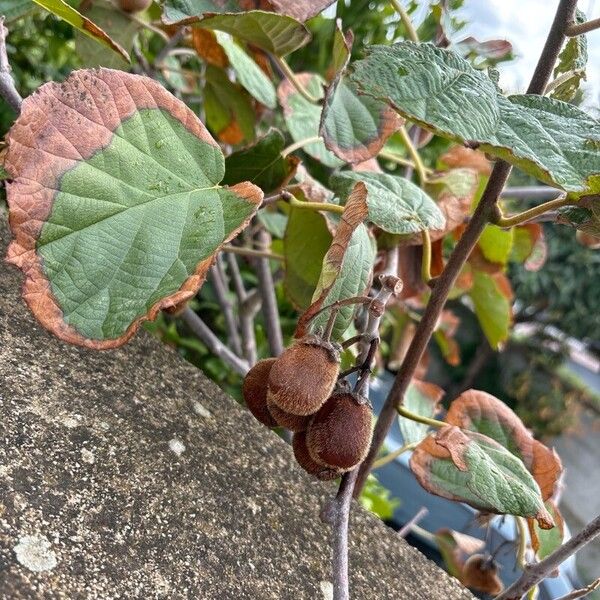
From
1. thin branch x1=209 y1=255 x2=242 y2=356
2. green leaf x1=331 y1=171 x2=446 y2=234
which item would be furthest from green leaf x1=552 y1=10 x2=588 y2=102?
thin branch x1=209 y1=255 x2=242 y2=356

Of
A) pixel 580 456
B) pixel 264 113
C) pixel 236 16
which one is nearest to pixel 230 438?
pixel 236 16

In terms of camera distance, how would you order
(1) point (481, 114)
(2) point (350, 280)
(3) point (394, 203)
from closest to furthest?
1. (1) point (481, 114)
2. (2) point (350, 280)
3. (3) point (394, 203)

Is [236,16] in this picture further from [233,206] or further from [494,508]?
[494,508]

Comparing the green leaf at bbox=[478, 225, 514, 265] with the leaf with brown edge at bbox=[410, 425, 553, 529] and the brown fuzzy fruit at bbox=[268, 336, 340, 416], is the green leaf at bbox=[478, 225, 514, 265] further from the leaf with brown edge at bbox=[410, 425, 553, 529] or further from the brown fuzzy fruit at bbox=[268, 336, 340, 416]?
the brown fuzzy fruit at bbox=[268, 336, 340, 416]

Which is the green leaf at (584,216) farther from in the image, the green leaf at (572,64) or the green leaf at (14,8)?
the green leaf at (14,8)

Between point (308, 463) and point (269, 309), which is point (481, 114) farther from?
point (269, 309)

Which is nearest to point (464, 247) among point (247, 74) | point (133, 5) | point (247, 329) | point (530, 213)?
point (530, 213)
